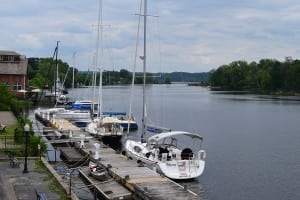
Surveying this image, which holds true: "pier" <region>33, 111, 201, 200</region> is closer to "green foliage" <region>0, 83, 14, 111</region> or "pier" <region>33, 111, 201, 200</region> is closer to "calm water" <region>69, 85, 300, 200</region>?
"calm water" <region>69, 85, 300, 200</region>

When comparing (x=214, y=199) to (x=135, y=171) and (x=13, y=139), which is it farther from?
(x=13, y=139)

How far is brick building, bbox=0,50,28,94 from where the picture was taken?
91.7m

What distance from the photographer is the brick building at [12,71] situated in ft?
301

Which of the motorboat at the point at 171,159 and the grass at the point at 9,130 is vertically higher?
the grass at the point at 9,130

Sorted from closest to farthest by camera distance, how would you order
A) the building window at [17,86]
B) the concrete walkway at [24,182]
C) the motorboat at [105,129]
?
the concrete walkway at [24,182]
the motorboat at [105,129]
the building window at [17,86]

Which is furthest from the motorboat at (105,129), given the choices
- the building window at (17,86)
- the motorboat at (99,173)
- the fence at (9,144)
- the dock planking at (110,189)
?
the building window at (17,86)

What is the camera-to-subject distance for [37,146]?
3197 cm

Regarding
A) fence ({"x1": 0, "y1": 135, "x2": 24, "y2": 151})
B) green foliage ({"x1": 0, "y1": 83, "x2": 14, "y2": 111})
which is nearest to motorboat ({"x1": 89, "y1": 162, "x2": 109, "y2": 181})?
fence ({"x1": 0, "y1": 135, "x2": 24, "y2": 151})

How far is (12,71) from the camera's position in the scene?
303 ft

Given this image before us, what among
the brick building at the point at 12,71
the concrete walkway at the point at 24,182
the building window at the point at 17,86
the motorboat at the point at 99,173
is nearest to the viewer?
the concrete walkway at the point at 24,182

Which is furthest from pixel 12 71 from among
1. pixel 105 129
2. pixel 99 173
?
pixel 99 173

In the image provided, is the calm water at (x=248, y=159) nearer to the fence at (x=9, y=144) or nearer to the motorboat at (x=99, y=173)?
the motorboat at (x=99, y=173)

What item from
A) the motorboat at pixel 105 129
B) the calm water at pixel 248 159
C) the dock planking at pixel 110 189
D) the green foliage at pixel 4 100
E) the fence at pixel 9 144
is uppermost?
the green foliage at pixel 4 100

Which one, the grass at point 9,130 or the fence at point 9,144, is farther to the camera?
the grass at point 9,130
